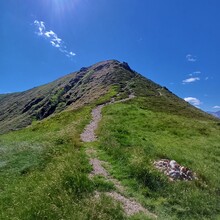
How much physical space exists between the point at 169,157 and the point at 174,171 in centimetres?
423

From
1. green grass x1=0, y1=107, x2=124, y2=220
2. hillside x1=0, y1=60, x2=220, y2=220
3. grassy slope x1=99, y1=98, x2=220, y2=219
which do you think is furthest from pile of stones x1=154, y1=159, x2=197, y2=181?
green grass x1=0, y1=107, x2=124, y2=220

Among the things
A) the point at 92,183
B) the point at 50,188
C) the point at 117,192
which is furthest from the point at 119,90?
the point at 50,188

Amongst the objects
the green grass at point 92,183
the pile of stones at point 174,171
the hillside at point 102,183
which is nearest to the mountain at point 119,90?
the green grass at point 92,183

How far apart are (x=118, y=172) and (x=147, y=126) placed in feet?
63.6

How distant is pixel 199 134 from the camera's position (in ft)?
114

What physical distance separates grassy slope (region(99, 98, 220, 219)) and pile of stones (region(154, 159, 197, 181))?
631mm

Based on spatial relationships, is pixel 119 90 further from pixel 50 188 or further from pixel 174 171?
pixel 50 188

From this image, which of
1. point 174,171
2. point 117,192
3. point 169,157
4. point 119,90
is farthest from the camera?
point 119,90

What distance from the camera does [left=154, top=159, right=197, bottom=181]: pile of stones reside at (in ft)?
55.9

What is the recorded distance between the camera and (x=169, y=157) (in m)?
21.6

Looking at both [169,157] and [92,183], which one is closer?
[92,183]

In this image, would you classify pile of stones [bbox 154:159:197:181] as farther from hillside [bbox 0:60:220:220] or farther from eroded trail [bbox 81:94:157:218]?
eroded trail [bbox 81:94:157:218]

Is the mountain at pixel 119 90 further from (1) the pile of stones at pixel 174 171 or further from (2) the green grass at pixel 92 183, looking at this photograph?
(1) the pile of stones at pixel 174 171

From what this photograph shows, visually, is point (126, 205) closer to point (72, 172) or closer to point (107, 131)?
point (72, 172)
